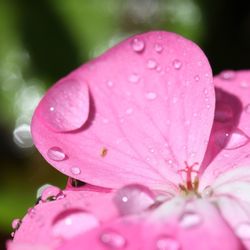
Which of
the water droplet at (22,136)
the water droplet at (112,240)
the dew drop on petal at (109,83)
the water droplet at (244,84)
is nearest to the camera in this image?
the water droplet at (112,240)

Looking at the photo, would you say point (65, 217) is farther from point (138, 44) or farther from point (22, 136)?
point (22, 136)

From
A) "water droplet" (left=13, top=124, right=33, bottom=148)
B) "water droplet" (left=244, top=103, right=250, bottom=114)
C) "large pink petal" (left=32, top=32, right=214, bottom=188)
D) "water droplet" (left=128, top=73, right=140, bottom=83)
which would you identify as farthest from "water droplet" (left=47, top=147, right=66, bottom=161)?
"water droplet" (left=13, top=124, right=33, bottom=148)

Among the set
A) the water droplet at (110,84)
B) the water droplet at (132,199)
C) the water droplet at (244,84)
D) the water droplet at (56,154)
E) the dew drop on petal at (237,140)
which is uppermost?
the water droplet at (244,84)

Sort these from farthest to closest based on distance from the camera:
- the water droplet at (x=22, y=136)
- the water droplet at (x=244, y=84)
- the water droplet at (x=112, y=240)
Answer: the water droplet at (x=22, y=136)
the water droplet at (x=244, y=84)
the water droplet at (x=112, y=240)

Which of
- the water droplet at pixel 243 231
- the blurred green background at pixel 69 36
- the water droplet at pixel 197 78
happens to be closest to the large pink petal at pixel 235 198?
the water droplet at pixel 243 231

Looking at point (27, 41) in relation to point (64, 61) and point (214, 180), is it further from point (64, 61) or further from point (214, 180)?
point (214, 180)

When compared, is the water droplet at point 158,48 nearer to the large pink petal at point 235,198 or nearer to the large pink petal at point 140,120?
the large pink petal at point 140,120

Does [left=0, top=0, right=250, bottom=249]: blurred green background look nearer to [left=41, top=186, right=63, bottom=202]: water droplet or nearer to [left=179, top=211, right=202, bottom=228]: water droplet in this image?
[left=41, top=186, right=63, bottom=202]: water droplet
